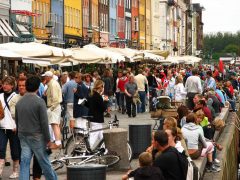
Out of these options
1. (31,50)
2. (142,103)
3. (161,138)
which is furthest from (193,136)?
(142,103)

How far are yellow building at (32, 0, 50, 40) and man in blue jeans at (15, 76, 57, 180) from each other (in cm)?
4334

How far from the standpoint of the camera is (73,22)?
233ft

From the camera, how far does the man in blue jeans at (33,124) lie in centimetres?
1249

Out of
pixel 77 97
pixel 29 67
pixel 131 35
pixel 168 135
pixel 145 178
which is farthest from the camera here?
pixel 131 35

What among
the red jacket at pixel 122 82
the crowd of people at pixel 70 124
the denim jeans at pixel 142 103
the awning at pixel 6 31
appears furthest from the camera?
the awning at pixel 6 31

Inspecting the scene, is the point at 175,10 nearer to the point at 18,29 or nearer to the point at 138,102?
the point at 18,29

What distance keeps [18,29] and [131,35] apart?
173 feet

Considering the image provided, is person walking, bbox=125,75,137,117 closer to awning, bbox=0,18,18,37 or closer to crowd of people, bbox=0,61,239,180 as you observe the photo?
crowd of people, bbox=0,61,239,180

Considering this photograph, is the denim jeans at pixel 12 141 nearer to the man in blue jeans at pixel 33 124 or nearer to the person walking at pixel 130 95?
the man in blue jeans at pixel 33 124

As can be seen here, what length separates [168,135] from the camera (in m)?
12.0

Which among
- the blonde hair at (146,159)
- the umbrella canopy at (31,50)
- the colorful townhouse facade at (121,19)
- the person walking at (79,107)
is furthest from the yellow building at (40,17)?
the blonde hair at (146,159)

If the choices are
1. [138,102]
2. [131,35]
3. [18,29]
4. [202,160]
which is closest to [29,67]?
[18,29]

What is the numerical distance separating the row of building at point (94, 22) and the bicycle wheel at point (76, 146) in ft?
69.5

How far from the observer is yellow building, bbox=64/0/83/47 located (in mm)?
67688
